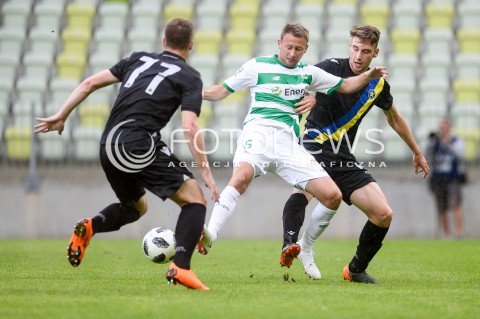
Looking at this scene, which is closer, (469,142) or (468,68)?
(469,142)

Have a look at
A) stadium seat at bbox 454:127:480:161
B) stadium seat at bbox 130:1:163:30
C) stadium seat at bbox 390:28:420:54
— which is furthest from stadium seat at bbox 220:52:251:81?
stadium seat at bbox 454:127:480:161

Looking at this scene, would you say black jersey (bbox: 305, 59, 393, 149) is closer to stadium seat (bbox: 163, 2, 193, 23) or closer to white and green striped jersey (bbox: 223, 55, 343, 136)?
white and green striped jersey (bbox: 223, 55, 343, 136)

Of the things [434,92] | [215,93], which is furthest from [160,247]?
[434,92]

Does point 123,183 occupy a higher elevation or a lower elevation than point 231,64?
lower

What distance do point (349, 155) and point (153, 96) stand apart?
2254 millimetres

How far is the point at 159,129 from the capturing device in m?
6.82

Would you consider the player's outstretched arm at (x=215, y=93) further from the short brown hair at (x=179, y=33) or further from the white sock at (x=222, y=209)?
the short brown hair at (x=179, y=33)

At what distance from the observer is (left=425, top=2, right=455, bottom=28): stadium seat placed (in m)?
18.9

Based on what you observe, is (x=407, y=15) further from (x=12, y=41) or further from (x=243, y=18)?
(x=12, y=41)

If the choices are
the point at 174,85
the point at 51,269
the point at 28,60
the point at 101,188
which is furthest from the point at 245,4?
the point at 174,85

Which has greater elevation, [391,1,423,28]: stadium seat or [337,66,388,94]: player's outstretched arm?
[391,1,423,28]: stadium seat

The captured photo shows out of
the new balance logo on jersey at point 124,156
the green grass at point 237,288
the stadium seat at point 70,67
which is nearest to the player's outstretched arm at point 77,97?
the new balance logo on jersey at point 124,156

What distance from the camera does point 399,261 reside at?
10.7 metres

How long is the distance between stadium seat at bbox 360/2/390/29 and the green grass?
26.4ft
